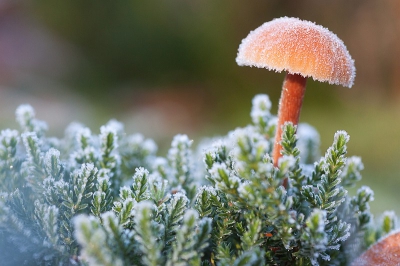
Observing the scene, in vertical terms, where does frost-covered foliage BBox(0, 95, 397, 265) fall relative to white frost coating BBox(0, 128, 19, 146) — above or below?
below

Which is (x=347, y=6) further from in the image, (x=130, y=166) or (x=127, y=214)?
(x=127, y=214)

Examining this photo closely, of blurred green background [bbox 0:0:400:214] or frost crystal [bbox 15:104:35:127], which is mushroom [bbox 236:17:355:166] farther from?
blurred green background [bbox 0:0:400:214]

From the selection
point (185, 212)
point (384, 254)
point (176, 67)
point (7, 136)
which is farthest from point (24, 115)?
point (176, 67)

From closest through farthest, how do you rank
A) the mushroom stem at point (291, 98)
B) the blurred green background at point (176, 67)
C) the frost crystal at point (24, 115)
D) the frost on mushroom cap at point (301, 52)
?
the frost on mushroom cap at point (301, 52) < the mushroom stem at point (291, 98) < the frost crystal at point (24, 115) < the blurred green background at point (176, 67)

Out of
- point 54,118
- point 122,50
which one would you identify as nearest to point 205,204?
point 54,118

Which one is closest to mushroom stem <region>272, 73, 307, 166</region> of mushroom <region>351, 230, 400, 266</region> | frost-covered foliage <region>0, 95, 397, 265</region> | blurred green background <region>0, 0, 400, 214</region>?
frost-covered foliage <region>0, 95, 397, 265</region>

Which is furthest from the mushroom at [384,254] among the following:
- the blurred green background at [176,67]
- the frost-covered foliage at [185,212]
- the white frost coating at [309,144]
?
the blurred green background at [176,67]

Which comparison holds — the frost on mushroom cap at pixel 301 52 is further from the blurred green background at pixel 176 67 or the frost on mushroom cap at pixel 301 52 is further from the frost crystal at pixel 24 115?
the blurred green background at pixel 176 67

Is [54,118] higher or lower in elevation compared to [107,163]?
higher
